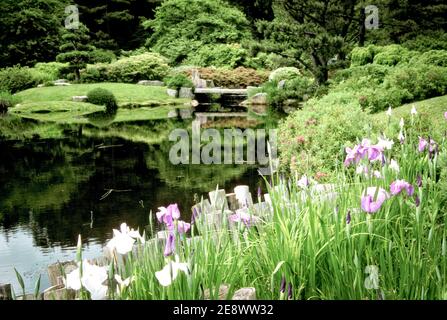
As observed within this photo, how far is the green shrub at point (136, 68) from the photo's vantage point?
26.3 meters

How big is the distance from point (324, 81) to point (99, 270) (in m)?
17.7

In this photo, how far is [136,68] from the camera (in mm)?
26500

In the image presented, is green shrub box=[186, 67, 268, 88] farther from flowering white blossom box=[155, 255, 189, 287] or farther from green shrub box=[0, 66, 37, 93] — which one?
flowering white blossom box=[155, 255, 189, 287]

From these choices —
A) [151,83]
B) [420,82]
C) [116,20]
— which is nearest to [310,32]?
[420,82]

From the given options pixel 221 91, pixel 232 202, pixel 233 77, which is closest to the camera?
pixel 232 202

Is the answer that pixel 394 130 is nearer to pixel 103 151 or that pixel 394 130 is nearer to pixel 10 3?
pixel 103 151

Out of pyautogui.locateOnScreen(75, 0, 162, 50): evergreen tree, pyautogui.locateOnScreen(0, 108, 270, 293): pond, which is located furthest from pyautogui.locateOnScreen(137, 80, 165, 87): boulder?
pyautogui.locateOnScreen(0, 108, 270, 293): pond

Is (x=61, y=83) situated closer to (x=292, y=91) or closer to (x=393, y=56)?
(x=292, y=91)

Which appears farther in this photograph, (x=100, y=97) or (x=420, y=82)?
(x=100, y=97)

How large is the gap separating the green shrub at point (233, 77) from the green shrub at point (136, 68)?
5.21ft

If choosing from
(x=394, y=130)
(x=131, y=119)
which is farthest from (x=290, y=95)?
(x=394, y=130)

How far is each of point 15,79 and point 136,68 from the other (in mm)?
5719

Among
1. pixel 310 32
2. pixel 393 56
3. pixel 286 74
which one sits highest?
pixel 310 32

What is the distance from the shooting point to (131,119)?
57.0 feet
